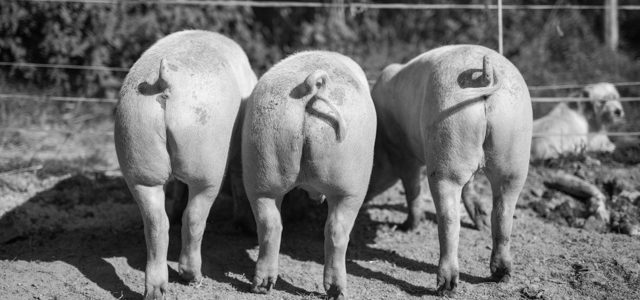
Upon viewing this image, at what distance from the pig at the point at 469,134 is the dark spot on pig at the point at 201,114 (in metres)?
1.43

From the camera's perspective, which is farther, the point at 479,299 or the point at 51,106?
the point at 51,106

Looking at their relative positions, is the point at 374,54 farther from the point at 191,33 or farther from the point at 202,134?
the point at 202,134

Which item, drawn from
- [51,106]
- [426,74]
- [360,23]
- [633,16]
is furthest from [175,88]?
[633,16]

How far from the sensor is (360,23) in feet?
36.4

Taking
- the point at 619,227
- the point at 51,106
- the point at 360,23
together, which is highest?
the point at 360,23

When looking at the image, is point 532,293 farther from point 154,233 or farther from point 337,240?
Answer: point 154,233

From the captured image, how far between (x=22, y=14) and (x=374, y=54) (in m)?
4.59

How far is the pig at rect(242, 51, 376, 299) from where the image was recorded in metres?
4.48

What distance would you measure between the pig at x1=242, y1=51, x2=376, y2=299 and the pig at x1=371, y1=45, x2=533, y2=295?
17.7 inches

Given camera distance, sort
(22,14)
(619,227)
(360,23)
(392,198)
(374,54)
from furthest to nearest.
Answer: (360,23)
(374,54)
(22,14)
(392,198)
(619,227)

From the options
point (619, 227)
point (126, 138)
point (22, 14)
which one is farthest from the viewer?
point (22, 14)

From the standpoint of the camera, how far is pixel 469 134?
15.2 ft

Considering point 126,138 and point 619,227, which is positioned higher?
point 126,138

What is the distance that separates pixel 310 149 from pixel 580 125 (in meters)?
4.48
